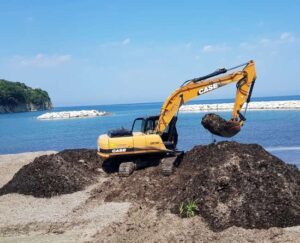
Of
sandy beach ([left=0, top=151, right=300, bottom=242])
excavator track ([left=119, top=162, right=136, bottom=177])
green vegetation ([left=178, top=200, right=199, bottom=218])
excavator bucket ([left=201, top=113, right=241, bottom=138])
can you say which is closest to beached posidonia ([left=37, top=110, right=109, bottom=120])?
excavator track ([left=119, top=162, right=136, bottom=177])

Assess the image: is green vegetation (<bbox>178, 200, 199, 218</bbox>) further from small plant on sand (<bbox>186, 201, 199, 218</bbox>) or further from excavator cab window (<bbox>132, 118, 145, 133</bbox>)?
excavator cab window (<bbox>132, 118, 145, 133</bbox>)

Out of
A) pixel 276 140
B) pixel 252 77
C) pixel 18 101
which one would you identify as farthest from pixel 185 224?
pixel 18 101

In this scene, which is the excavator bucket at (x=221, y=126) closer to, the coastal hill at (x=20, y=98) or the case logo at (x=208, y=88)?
the case logo at (x=208, y=88)

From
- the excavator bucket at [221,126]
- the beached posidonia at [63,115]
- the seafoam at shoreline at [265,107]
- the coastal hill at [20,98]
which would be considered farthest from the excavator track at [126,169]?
the coastal hill at [20,98]

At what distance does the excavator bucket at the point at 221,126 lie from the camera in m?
15.6

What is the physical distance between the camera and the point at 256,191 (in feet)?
33.9

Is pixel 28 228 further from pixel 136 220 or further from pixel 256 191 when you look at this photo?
pixel 256 191

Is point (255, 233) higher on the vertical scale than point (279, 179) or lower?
lower

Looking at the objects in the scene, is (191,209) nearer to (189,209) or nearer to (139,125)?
(189,209)

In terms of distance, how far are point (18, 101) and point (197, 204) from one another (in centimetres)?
15143

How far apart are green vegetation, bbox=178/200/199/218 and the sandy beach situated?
0.17 metres

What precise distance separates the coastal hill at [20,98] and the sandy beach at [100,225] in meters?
133

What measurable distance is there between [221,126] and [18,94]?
140652 mm

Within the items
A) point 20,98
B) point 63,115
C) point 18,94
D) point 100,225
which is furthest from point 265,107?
point 100,225
